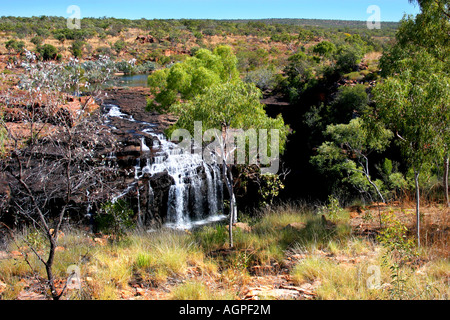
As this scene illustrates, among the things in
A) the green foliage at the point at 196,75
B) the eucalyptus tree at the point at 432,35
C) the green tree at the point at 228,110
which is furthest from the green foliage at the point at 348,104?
the green tree at the point at 228,110

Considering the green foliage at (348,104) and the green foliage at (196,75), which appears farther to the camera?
the green foliage at (348,104)

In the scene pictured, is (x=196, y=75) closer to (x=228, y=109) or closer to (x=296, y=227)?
(x=228, y=109)

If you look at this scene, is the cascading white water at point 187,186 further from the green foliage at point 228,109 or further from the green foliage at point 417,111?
the green foliage at point 417,111

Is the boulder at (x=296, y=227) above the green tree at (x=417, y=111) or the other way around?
the other way around

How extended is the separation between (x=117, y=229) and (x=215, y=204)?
269 inches

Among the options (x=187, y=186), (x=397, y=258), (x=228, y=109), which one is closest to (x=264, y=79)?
(x=187, y=186)

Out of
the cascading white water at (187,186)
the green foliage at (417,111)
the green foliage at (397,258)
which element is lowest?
the cascading white water at (187,186)

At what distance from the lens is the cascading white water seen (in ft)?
50.3

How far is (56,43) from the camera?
43969mm

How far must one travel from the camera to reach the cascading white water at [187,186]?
15317mm

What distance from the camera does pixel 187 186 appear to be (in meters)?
15.7

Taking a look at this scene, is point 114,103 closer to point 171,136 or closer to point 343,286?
point 171,136
